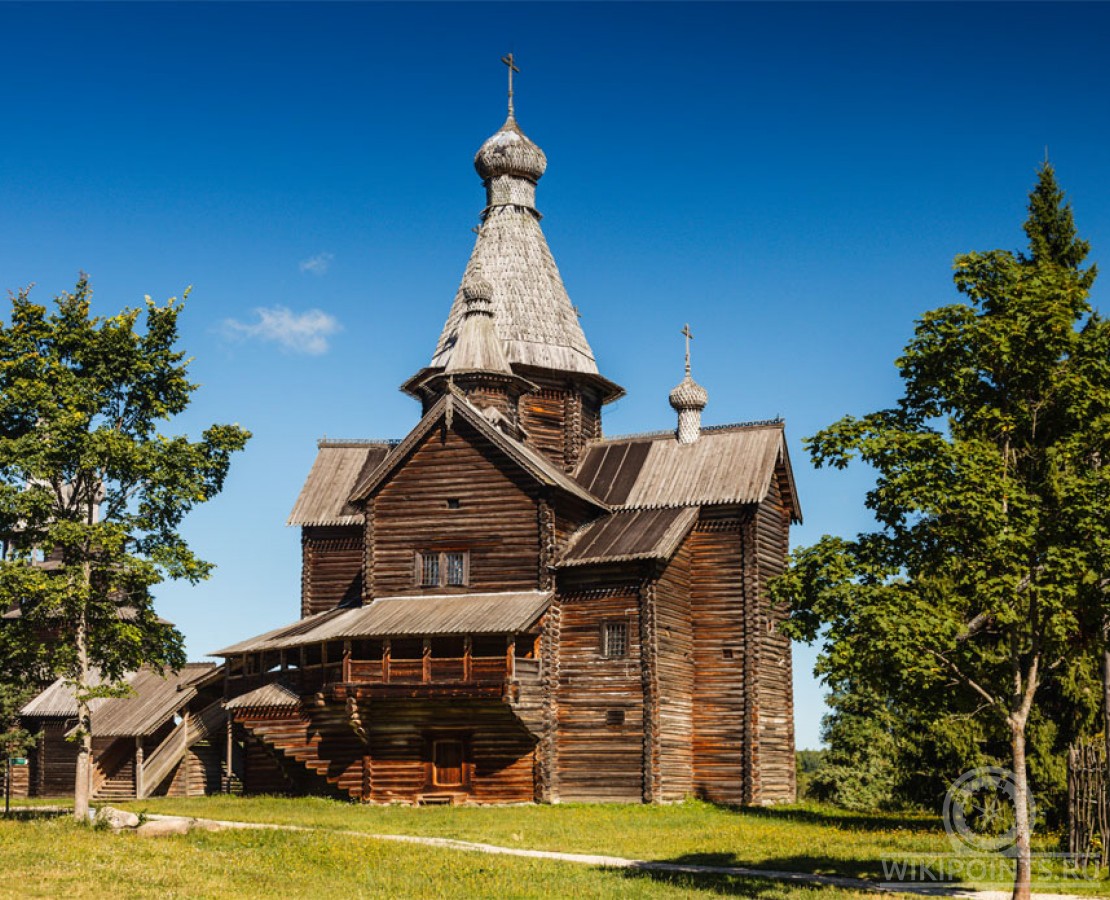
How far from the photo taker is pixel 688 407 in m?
45.8

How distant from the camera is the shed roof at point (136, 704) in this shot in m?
44.7

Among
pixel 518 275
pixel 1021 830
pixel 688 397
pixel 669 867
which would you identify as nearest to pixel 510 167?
pixel 518 275

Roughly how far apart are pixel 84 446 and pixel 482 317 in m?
17.6

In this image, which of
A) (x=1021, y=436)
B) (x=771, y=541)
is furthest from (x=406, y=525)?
(x=1021, y=436)

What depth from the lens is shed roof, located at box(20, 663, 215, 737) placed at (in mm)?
44694

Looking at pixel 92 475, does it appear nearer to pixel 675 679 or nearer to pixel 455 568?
pixel 455 568

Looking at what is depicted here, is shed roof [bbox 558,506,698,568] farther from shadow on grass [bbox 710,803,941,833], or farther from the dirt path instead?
the dirt path

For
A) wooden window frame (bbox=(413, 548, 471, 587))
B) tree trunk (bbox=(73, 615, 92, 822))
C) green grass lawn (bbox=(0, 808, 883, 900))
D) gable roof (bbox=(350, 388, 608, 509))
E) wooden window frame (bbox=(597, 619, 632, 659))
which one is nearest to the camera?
green grass lawn (bbox=(0, 808, 883, 900))

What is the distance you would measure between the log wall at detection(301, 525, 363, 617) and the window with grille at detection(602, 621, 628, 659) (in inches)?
410

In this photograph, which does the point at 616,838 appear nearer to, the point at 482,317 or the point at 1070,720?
the point at 1070,720

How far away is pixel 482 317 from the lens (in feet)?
149

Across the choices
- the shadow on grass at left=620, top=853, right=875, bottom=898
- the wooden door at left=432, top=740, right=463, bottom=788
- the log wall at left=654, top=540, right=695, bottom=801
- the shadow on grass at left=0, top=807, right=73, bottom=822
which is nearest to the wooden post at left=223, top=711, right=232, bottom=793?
the shadow on grass at left=0, top=807, right=73, bottom=822

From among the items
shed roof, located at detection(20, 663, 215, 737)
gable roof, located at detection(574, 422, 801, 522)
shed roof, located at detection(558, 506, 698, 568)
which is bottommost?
shed roof, located at detection(20, 663, 215, 737)

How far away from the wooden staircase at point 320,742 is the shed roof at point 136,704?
18.2 feet
